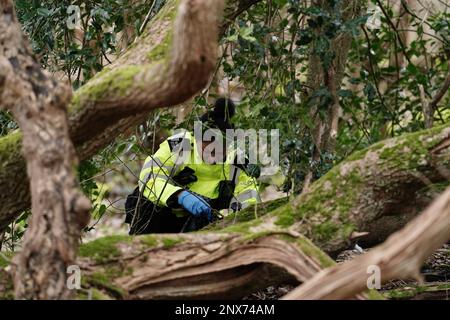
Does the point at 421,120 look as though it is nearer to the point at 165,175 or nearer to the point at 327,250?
the point at 165,175

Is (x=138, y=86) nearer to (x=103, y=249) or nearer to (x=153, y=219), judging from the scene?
(x=103, y=249)

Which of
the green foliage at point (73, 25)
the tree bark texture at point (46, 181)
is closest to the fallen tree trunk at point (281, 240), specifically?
the tree bark texture at point (46, 181)

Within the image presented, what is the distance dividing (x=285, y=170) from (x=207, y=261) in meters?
→ 2.09

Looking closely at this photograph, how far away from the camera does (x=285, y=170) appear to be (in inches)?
237

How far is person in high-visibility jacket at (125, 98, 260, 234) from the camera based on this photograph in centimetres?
628

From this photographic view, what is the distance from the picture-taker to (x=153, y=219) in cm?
664

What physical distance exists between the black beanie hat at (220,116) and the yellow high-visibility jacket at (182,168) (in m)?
0.18

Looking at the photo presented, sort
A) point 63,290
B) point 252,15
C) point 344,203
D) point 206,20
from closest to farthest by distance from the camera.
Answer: point 206,20, point 63,290, point 344,203, point 252,15

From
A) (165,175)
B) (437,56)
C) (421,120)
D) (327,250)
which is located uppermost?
(437,56)

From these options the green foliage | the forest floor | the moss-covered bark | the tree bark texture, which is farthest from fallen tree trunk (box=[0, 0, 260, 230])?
the forest floor

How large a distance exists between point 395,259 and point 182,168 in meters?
3.44

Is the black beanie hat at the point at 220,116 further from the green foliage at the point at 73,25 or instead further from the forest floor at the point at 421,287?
the forest floor at the point at 421,287

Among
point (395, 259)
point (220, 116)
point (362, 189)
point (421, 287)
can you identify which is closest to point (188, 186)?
point (220, 116)
